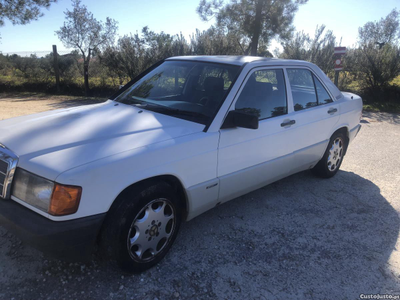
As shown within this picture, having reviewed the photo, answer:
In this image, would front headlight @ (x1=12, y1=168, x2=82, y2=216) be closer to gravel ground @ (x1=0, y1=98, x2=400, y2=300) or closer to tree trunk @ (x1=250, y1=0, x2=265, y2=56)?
gravel ground @ (x1=0, y1=98, x2=400, y2=300)

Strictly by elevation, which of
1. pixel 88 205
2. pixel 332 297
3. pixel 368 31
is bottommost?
pixel 332 297

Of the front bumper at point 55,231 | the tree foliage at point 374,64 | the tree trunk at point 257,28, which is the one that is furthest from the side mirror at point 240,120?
the tree trunk at point 257,28

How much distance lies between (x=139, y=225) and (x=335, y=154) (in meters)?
3.42

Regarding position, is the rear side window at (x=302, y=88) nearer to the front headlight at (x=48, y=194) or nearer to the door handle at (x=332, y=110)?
the door handle at (x=332, y=110)

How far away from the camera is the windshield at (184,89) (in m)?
3.10

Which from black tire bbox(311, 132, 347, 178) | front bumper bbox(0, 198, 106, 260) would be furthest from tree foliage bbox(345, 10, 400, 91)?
front bumper bbox(0, 198, 106, 260)

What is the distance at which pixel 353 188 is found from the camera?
14.9 ft

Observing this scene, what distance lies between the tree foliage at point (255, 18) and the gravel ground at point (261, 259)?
12891 millimetres

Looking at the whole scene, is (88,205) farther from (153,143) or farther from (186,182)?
(186,182)

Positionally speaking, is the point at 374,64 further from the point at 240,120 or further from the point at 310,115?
the point at 240,120

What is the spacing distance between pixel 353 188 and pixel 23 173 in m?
4.20

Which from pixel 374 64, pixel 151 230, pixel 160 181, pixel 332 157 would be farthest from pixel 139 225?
pixel 374 64

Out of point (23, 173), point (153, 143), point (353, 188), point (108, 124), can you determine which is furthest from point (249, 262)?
point (353, 188)

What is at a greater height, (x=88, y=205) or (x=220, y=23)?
(x=220, y=23)
